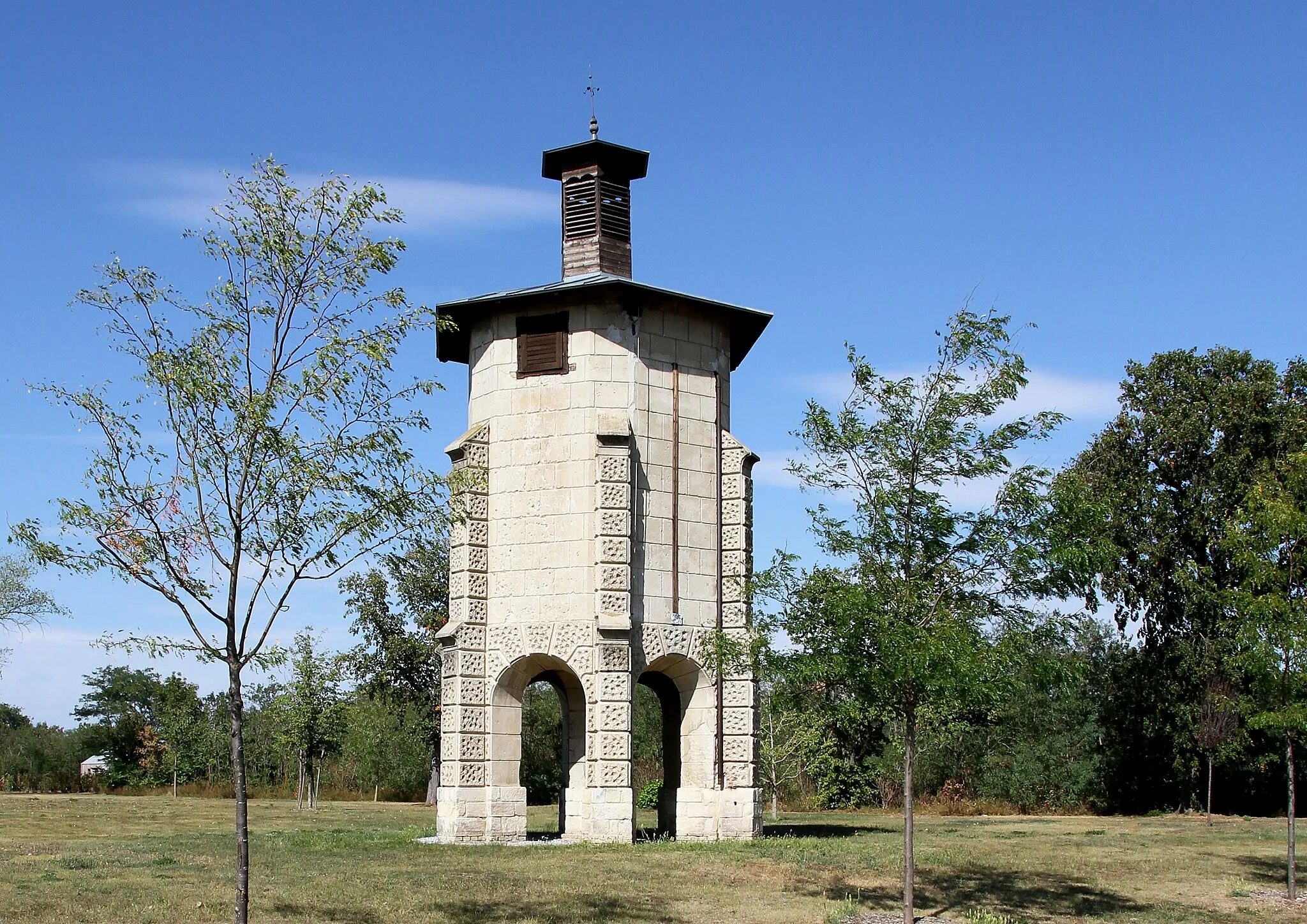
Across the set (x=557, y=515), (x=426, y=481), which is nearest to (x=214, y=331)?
(x=426, y=481)

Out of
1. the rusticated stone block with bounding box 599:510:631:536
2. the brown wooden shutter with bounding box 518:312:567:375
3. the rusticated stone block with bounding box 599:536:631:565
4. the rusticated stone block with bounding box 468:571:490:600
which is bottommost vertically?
the rusticated stone block with bounding box 468:571:490:600

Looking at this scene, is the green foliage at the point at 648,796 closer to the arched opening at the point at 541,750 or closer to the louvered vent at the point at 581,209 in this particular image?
the arched opening at the point at 541,750

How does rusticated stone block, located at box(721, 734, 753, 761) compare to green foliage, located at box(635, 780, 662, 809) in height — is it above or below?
above

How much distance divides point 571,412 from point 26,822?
14439 mm

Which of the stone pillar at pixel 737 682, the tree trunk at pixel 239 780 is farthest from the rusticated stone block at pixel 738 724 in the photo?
the tree trunk at pixel 239 780

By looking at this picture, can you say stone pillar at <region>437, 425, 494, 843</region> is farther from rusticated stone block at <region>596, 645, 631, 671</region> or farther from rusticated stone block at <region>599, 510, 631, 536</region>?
rusticated stone block at <region>596, 645, 631, 671</region>

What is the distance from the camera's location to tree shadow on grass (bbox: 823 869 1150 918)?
1404 cm

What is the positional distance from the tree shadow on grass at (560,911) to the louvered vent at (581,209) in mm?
12619

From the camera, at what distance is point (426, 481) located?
34.9 ft

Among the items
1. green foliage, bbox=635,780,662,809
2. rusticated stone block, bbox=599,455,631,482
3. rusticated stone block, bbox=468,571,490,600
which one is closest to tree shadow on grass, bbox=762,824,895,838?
green foliage, bbox=635,780,662,809

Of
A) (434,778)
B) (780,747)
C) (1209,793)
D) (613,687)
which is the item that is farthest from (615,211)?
(434,778)

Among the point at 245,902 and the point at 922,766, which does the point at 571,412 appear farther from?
the point at 922,766

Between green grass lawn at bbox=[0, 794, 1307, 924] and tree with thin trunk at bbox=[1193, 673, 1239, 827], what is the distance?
754 centimetres

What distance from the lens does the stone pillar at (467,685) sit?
1961cm
